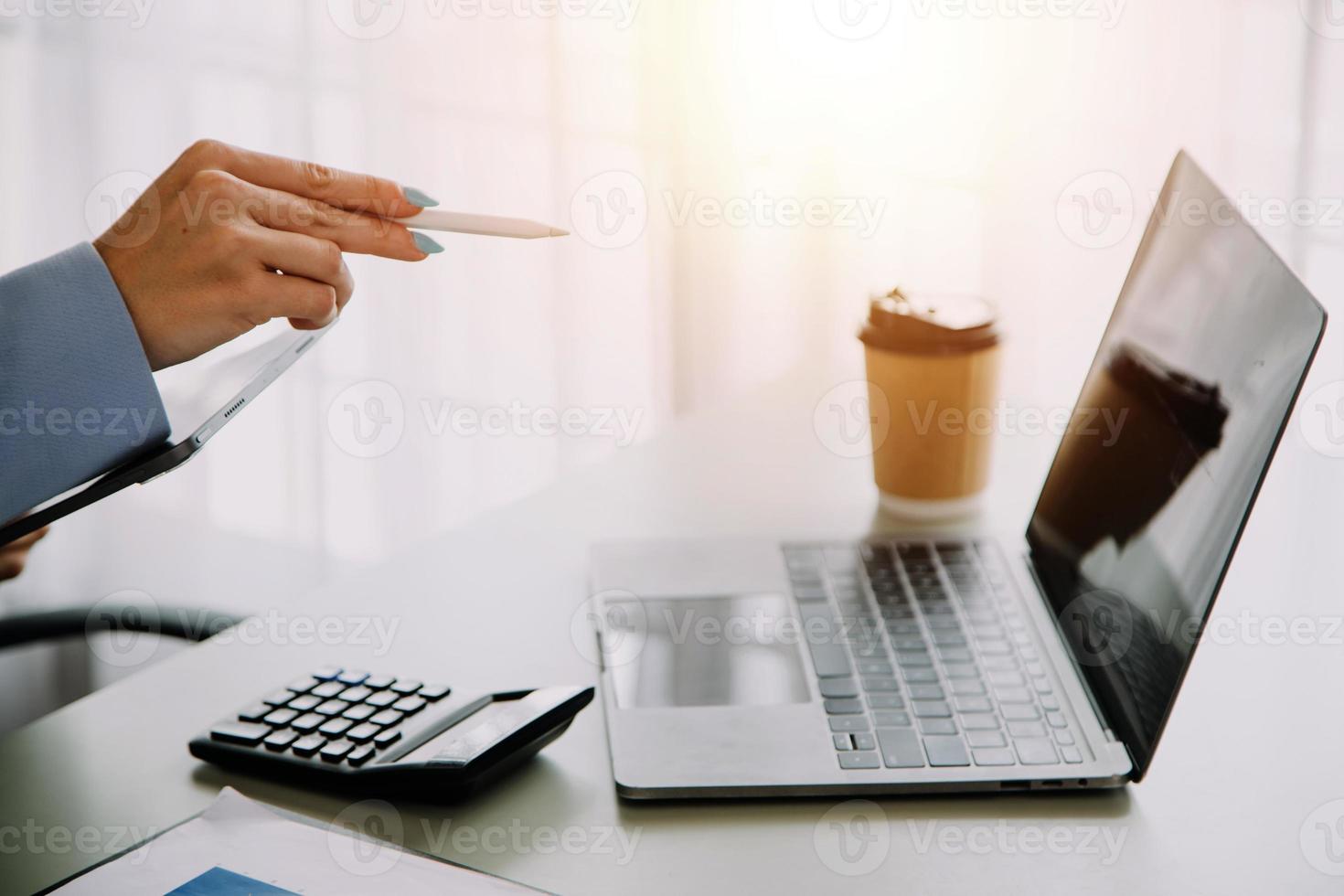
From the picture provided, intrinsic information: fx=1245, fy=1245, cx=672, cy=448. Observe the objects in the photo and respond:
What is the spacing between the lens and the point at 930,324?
38.4 inches

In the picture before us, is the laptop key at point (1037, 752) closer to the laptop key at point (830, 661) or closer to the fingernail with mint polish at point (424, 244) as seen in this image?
the laptop key at point (830, 661)

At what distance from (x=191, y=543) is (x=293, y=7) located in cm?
90

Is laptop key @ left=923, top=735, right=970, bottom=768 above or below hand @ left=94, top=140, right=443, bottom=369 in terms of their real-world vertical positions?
below

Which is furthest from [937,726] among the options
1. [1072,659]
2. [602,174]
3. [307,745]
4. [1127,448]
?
[602,174]

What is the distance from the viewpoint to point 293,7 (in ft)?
6.44

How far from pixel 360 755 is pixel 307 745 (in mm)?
34

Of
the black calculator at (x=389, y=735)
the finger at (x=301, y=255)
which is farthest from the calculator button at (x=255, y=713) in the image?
the finger at (x=301, y=255)

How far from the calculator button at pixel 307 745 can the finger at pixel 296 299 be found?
24cm

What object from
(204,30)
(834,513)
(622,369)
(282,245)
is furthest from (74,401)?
(622,369)

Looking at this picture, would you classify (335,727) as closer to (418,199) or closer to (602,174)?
(418,199)

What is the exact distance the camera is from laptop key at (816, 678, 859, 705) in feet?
2.34

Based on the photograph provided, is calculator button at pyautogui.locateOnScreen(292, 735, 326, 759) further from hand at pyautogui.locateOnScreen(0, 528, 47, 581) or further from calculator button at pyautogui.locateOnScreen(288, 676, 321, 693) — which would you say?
hand at pyautogui.locateOnScreen(0, 528, 47, 581)

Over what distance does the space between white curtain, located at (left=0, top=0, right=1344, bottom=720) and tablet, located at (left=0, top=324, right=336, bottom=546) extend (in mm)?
1170

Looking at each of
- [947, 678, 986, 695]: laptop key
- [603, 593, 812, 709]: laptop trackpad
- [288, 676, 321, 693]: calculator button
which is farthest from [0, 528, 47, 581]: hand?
[947, 678, 986, 695]: laptop key
